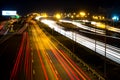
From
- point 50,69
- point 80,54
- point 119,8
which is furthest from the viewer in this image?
point 119,8

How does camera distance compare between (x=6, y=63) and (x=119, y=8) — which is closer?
(x=6, y=63)

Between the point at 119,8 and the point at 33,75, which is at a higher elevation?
the point at 119,8

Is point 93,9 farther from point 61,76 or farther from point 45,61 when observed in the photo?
point 61,76

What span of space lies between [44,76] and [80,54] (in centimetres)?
2221

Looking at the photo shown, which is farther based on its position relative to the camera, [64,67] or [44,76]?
[64,67]

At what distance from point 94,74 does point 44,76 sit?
7929 mm

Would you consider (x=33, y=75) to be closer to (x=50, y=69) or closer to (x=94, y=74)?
(x=50, y=69)

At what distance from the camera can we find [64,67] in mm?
49469

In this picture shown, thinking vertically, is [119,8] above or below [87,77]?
above

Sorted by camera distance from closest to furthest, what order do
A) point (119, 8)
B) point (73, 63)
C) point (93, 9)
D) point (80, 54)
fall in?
1. point (73, 63)
2. point (80, 54)
3. point (119, 8)
4. point (93, 9)

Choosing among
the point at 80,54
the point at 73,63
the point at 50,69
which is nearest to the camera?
the point at 50,69

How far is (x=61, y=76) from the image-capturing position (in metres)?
42.4

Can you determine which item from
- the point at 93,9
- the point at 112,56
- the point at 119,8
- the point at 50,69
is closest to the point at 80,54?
the point at 112,56

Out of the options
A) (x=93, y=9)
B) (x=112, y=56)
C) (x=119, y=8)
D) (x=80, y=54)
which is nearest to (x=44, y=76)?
→ (x=112, y=56)
